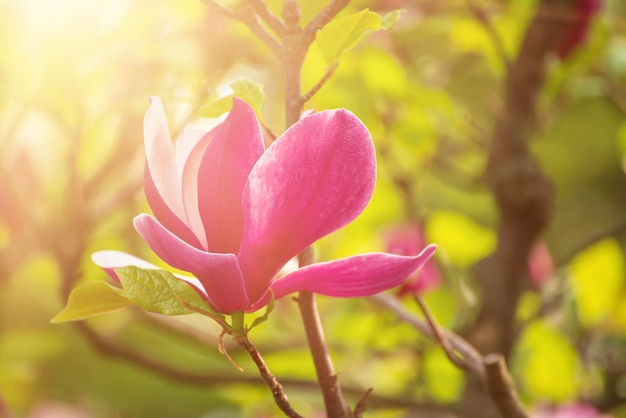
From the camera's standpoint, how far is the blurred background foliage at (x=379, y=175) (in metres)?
1.07

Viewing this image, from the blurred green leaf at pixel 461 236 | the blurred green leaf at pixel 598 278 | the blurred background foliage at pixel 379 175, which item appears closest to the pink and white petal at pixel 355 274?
the blurred background foliage at pixel 379 175

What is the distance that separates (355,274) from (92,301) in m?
0.14

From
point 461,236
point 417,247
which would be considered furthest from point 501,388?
point 461,236

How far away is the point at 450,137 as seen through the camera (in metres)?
1.52

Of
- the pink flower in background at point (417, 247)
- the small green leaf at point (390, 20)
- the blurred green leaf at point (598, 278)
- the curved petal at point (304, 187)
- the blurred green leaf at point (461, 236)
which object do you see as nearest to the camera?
the curved petal at point (304, 187)

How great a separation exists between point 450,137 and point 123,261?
1142 millimetres

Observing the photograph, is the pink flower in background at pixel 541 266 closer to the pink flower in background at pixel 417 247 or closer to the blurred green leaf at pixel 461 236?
the blurred green leaf at pixel 461 236

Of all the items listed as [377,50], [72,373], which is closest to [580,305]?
[377,50]

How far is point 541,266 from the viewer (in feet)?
4.92

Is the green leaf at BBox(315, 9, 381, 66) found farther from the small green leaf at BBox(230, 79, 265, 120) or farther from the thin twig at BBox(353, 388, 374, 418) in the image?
the thin twig at BBox(353, 388, 374, 418)

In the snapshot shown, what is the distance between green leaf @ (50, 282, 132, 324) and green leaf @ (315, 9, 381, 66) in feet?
0.60

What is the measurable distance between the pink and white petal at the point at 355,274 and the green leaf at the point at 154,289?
0.05 metres

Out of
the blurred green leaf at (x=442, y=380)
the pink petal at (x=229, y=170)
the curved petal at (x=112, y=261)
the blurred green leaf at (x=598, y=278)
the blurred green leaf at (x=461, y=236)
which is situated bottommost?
the blurred green leaf at (x=442, y=380)

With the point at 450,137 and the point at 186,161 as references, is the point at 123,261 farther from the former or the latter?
the point at 450,137
